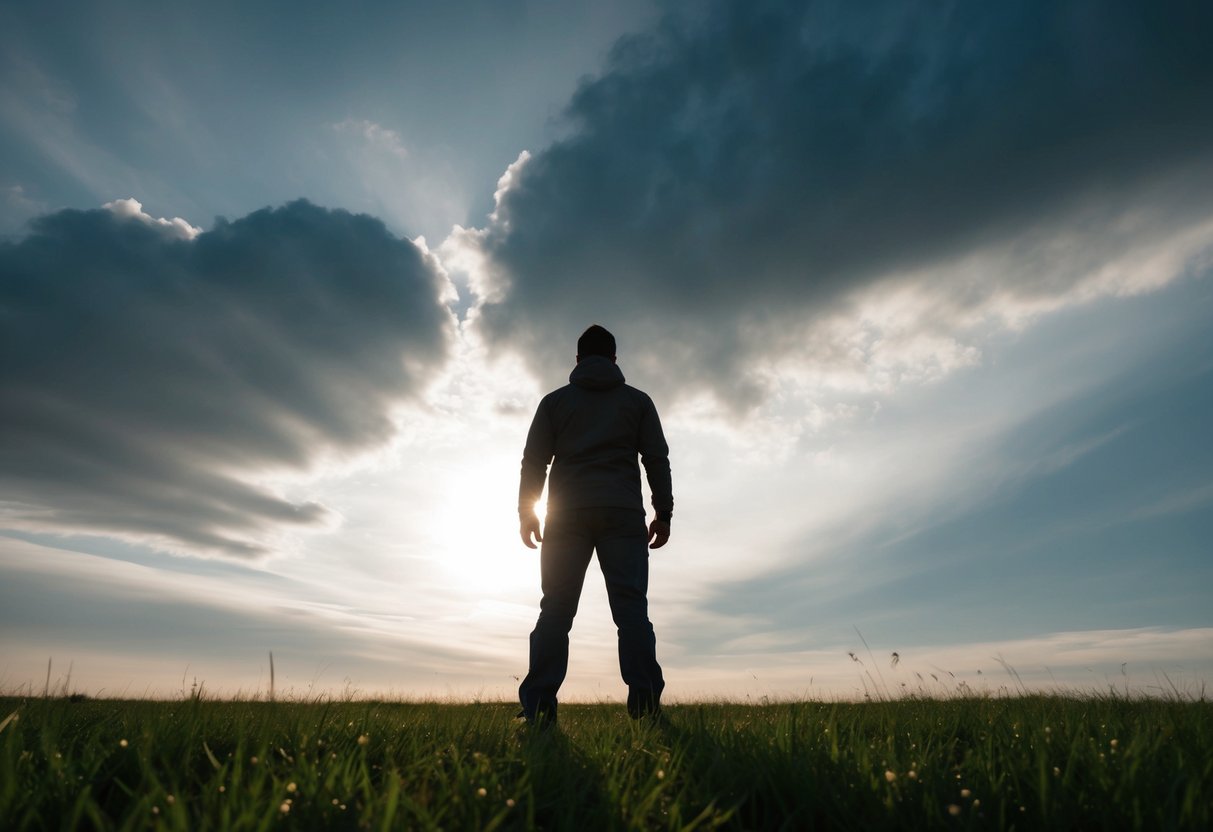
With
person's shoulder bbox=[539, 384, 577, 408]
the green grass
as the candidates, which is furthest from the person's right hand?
the green grass

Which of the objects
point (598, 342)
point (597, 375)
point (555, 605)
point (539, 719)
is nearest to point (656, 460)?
point (597, 375)

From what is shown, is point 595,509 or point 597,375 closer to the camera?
point 595,509

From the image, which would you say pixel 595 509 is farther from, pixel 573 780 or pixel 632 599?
pixel 573 780

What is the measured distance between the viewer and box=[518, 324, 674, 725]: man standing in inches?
229

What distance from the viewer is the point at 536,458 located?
21.9 ft

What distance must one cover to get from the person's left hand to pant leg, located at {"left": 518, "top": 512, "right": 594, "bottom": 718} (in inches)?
23.3

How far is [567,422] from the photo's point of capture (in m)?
6.65

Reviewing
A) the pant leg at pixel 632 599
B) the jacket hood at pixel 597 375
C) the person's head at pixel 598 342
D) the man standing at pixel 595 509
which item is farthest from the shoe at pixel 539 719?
the person's head at pixel 598 342

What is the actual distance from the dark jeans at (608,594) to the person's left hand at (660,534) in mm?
169

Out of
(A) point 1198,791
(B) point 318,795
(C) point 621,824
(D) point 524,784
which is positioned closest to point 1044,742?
(A) point 1198,791

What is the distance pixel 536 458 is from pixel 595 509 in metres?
0.86

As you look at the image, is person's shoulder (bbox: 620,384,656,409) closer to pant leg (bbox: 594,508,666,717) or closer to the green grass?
pant leg (bbox: 594,508,666,717)

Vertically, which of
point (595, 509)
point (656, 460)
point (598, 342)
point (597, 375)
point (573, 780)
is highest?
point (598, 342)

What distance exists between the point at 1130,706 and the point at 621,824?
612cm
